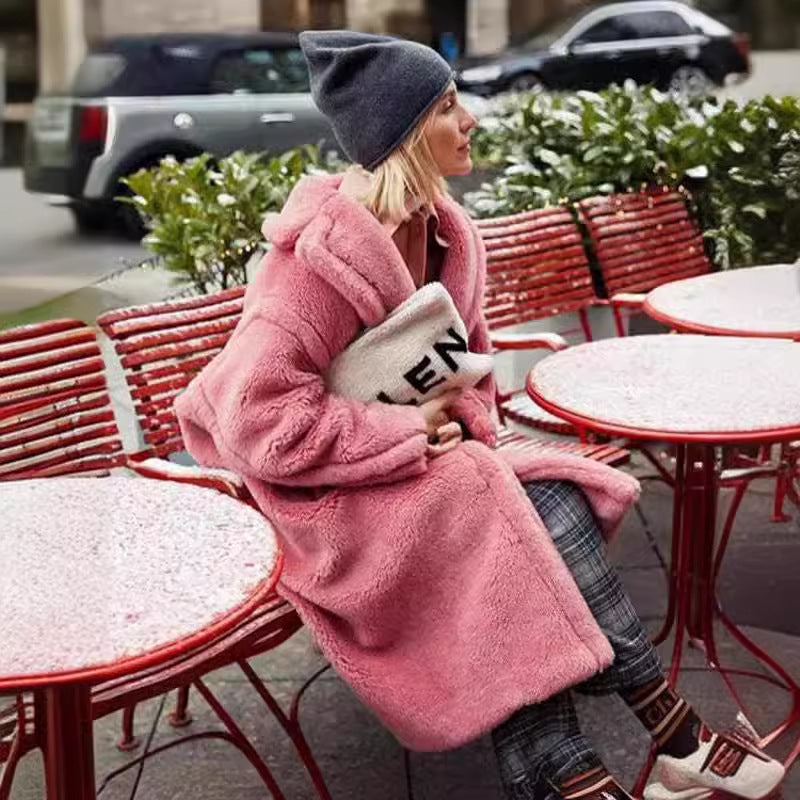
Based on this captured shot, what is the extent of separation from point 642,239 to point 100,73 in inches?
76.2

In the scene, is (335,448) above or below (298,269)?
below

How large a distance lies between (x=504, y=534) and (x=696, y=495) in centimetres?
89

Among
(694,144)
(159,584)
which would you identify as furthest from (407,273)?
(694,144)

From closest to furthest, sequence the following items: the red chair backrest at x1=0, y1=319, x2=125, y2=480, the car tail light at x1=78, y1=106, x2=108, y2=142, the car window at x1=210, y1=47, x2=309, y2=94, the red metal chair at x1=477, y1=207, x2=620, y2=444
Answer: the red chair backrest at x1=0, y1=319, x2=125, y2=480 < the red metal chair at x1=477, y1=207, x2=620, y2=444 < the car tail light at x1=78, y1=106, x2=108, y2=142 < the car window at x1=210, y1=47, x2=309, y2=94

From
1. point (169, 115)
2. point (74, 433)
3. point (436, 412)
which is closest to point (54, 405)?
point (74, 433)

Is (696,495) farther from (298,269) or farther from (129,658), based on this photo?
(129,658)

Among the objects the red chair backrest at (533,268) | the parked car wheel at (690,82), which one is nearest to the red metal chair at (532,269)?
the red chair backrest at (533,268)

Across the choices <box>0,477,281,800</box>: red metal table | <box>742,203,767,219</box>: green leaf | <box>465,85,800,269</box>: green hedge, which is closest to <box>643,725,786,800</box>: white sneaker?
<box>0,477,281,800</box>: red metal table

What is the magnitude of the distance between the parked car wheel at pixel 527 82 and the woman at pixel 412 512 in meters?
4.25

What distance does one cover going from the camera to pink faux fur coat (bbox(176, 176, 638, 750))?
2342 mm

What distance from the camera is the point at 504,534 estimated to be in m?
2.39

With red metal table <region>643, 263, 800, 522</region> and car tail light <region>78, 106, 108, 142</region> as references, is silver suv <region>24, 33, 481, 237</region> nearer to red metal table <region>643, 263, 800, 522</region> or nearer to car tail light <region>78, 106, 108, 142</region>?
car tail light <region>78, 106, 108, 142</region>

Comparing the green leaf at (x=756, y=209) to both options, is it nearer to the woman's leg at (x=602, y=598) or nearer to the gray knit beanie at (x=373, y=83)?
the gray knit beanie at (x=373, y=83)

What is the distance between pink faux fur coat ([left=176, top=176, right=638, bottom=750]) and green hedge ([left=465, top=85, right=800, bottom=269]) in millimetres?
2858
